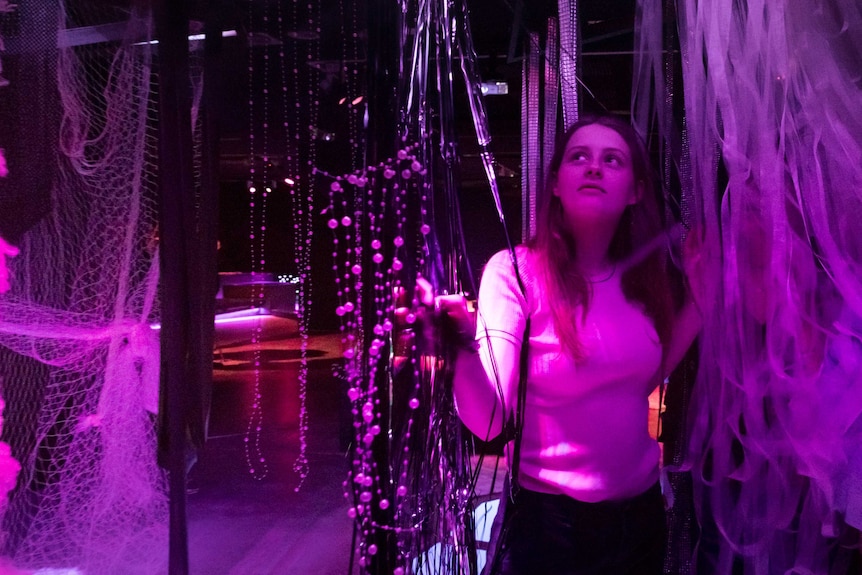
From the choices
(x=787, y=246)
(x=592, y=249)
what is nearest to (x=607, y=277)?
(x=592, y=249)

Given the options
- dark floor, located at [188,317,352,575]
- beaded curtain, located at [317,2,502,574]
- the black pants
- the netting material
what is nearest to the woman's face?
beaded curtain, located at [317,2,502,574]

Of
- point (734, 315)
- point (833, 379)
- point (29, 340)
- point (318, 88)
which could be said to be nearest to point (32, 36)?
point (318, 88)

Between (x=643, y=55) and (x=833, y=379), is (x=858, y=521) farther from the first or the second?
(x=643, y=55)

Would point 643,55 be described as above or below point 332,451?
above

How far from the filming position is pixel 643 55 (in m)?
1.12

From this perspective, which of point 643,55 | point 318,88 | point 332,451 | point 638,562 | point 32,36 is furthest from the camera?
point 332,451

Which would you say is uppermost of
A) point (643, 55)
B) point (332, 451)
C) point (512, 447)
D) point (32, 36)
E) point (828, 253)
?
point (32, 36)

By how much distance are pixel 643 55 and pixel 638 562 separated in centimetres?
77

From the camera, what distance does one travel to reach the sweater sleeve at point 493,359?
867 mm

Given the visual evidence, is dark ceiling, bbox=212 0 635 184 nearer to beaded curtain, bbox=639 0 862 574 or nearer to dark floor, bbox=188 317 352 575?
beaded curtain, bbox=639 0 862 574

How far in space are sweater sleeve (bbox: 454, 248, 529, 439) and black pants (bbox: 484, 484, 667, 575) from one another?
0.15 metres

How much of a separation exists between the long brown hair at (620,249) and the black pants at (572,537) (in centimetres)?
25

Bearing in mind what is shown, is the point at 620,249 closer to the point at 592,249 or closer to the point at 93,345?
the point at 592,249

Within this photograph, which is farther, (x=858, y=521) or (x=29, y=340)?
(x=29, y=340)
